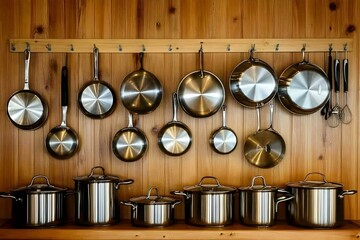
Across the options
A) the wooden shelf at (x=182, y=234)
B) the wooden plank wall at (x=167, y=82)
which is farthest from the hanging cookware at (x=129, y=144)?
the wooden shelf at (x=182, y=234)

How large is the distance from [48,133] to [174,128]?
63 cm

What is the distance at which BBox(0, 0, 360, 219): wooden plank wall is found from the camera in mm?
2545

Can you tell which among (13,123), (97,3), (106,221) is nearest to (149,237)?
(106,221)

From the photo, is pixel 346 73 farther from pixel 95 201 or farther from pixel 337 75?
pixel 95 201

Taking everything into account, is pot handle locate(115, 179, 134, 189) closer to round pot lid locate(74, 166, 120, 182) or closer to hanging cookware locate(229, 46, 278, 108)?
round pot lid locate(74, 166, 120, 182)

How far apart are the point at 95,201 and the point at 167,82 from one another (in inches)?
27.1

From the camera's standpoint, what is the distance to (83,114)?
255cm

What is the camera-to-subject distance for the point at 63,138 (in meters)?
2.52

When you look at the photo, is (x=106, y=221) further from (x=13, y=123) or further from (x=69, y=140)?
(x=13, y=123)

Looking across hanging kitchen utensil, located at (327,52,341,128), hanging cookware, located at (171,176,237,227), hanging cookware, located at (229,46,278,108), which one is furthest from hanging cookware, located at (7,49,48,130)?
hanging kitchen utensil, located at (327,52,341,128)

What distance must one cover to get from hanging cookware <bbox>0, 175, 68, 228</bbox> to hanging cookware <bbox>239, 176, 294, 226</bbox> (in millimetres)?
848

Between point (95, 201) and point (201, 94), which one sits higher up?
point (201, 94)

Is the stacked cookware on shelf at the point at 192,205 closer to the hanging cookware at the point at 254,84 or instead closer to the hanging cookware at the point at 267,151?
the hanging cookware at the point at 267,151

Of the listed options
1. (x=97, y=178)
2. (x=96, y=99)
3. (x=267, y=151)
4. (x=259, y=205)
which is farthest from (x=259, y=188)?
(x=96, y=99)
